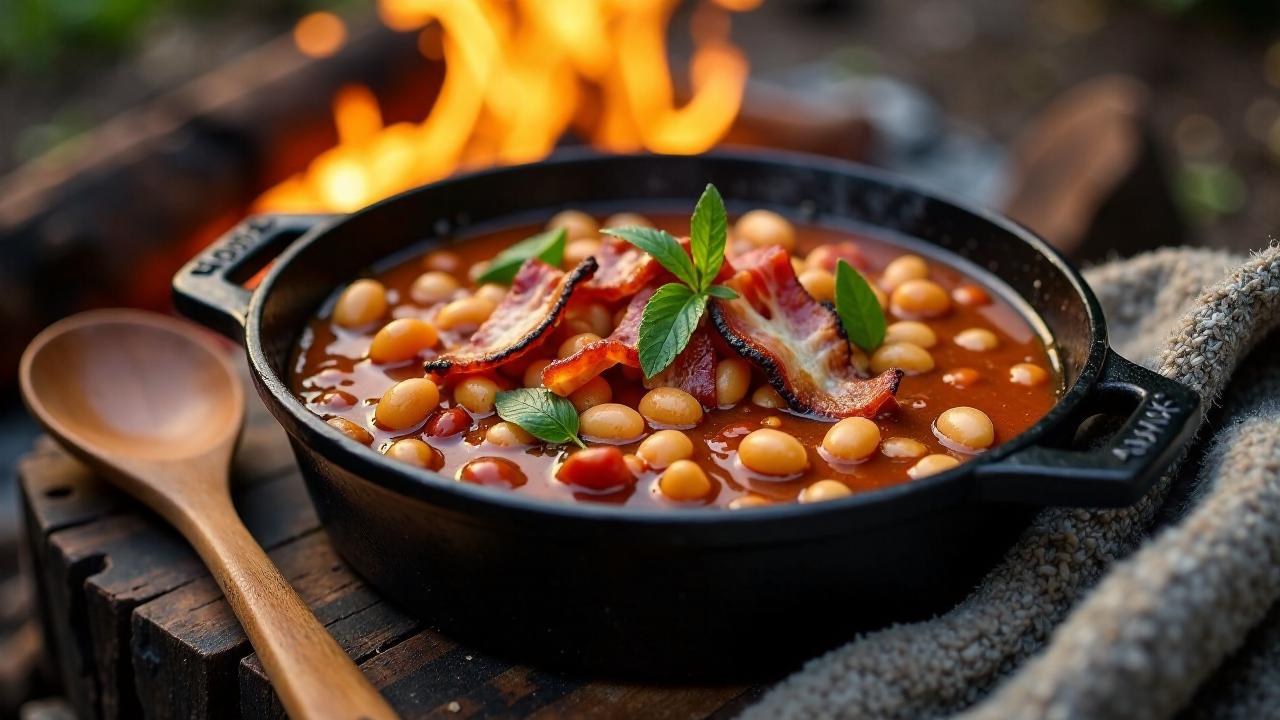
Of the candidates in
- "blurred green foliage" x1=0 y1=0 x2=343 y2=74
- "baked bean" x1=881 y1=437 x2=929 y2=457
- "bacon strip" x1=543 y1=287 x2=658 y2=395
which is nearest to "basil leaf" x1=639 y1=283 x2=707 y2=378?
"bacon strip" x1=543 y1=287 x2=658 y2=395

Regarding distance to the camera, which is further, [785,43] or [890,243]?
[785,43]

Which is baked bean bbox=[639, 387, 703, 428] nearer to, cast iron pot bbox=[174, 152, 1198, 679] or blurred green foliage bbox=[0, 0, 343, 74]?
cast iron pot bbox=[174, 152, 1198, 679]

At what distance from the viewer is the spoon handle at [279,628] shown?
1.69m

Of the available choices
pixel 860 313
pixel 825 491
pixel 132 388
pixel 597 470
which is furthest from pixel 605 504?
pixel 132 388

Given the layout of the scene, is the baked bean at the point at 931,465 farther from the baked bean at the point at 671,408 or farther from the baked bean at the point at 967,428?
the baked bean at the point at 671,408

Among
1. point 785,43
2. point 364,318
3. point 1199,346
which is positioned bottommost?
point 785,43

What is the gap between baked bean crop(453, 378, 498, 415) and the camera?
212 centimetres

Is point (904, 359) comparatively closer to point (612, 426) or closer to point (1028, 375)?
point (1028, 375)

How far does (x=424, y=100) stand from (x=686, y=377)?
340 centimetres

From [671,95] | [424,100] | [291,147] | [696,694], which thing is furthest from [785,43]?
[696,694]

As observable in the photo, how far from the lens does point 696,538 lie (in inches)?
62.2

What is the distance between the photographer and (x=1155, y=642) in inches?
59.9

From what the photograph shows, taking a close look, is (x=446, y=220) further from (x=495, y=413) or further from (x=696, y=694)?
(x=696, y=694)

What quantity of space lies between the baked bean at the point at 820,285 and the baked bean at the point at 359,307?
3.00 feet
